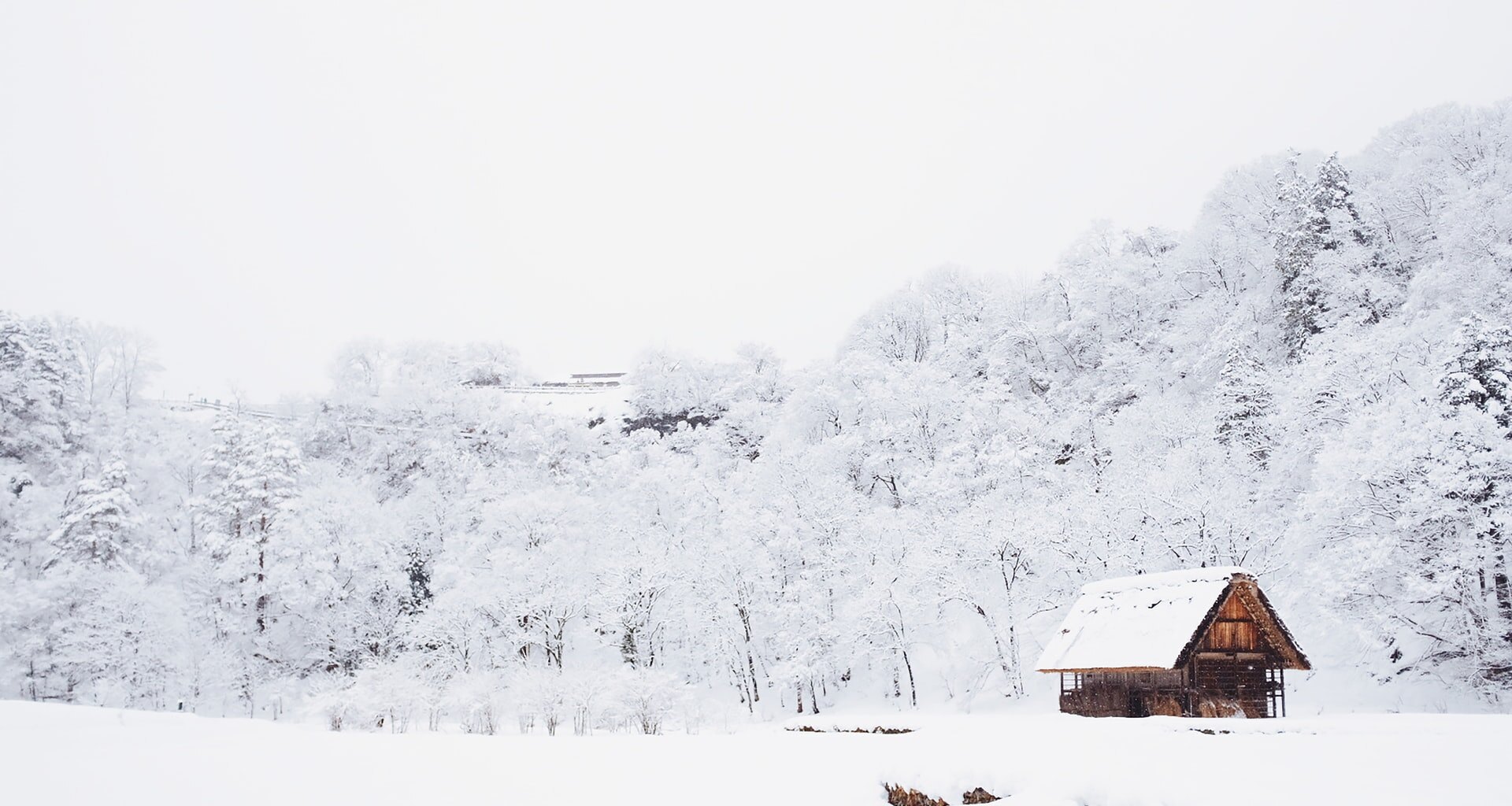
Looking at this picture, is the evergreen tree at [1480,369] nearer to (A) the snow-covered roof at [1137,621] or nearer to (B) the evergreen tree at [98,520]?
(A) the snow-covered roof at [1137,621]

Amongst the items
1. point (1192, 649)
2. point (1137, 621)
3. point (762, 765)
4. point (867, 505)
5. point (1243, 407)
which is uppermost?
point (1243, 407)

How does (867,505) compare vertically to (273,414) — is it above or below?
below

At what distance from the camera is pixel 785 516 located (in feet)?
132

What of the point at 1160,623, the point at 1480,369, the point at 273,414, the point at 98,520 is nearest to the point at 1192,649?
the point at 1160,623

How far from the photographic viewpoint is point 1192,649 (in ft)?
74.4

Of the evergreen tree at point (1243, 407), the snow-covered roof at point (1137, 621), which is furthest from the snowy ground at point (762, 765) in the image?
the evergreen tree at point (1243, 407)

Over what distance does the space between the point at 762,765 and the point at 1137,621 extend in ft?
48.1

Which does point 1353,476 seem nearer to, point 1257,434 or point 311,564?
point 1257,434

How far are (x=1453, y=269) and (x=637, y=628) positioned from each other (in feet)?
127

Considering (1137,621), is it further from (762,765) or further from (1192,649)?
(762,765)

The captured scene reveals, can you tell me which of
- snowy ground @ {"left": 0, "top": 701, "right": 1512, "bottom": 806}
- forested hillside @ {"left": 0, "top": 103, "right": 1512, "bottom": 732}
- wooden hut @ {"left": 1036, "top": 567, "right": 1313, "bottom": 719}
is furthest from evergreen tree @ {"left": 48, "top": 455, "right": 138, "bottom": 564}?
wooden hut @ {"left": 1036, "top": 567, "right": 1313, "bottom": 719}

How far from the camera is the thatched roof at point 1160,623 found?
75.2 ft

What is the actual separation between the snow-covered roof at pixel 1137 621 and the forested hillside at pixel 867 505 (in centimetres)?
498

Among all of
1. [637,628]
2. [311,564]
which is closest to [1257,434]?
[637,628]
